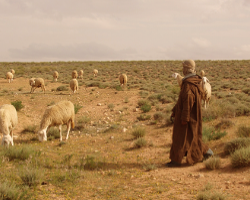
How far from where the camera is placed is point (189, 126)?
582 cm

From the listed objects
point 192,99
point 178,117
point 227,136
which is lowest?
point 227,136

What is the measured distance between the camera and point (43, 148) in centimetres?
774

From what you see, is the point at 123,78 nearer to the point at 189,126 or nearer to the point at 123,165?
the point at 123,165

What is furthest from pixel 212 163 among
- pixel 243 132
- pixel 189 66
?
pixel 243 132

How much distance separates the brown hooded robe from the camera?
5703 millimetres

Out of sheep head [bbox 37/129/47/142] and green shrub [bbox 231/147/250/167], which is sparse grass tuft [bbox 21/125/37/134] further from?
green shrub [bbox 231/147/250/167]

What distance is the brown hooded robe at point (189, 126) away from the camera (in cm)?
570

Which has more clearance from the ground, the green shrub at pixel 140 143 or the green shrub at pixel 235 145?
the green shrub at pixel 235 145

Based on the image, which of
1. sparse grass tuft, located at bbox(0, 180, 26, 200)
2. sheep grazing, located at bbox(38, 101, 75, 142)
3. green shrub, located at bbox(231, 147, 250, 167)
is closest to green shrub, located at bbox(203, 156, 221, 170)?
green shrub, located at bbox(231, 147, 250, 167)

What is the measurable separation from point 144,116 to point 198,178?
745 cm

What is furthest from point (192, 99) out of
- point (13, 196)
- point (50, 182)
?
point (13, 196)

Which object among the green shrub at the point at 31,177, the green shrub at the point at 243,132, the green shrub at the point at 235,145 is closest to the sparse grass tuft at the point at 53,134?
the green shrub at the point at 31,177

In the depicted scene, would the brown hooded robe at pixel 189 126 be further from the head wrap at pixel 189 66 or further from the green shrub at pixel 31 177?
the green shrub at pixel 31 177

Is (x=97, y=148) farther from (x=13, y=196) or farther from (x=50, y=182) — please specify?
(x=13, y=196)
